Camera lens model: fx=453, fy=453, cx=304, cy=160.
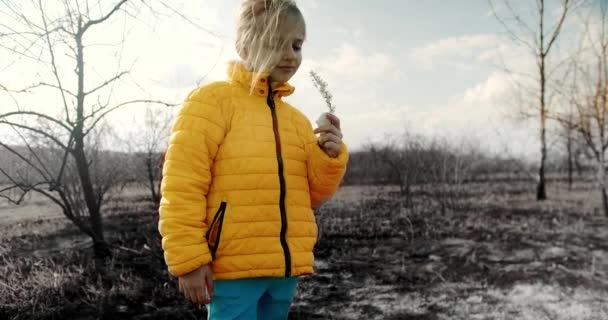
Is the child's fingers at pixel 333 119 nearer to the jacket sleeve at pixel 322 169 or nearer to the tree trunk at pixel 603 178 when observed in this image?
the jacket sleeve at pixel 322 169

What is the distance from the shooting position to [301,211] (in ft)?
4.88

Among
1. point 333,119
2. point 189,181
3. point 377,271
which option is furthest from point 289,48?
point 377,271

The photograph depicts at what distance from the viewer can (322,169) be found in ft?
4.89

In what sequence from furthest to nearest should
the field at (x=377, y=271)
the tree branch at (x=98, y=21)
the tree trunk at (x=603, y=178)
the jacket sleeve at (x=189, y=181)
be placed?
the tree trunk at (x=603, y=178)
the tree branch at (x=98, y=21)
the field at (x=377, y=271)
the jacket sleeve at (x=189, y=181)

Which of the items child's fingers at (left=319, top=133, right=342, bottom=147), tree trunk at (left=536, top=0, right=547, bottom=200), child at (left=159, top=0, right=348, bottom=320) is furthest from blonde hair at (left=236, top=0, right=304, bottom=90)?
tree trunk at (left=536, top=0, right=547, bottom=200)

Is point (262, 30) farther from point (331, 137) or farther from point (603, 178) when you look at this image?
point (603, 178)

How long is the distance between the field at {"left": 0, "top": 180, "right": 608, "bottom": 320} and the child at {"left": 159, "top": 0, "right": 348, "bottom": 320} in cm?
188

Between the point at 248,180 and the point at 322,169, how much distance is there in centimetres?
26

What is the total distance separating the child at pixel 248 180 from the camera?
1.29 meters

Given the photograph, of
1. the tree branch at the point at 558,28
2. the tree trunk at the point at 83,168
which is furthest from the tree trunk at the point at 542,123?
the tree trunk at the point at 83,168

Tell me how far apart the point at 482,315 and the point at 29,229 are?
4.79 metres

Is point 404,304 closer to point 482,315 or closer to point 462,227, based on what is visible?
point 482,315

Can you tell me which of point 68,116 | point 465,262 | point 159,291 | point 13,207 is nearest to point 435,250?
point 465,262

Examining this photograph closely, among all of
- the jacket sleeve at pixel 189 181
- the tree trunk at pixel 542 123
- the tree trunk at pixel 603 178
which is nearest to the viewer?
the jacket sleeve at pixel 189 181
